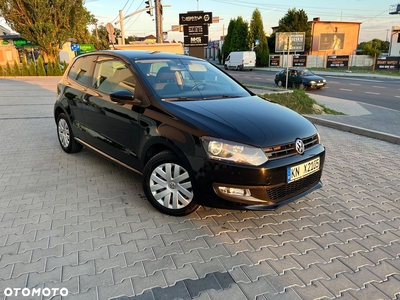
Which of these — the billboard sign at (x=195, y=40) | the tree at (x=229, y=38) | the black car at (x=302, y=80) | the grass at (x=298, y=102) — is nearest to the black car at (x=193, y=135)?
the grass at (x=298, y=102)

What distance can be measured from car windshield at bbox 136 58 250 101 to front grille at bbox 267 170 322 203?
1.38 m

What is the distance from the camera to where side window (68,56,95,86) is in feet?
15.3

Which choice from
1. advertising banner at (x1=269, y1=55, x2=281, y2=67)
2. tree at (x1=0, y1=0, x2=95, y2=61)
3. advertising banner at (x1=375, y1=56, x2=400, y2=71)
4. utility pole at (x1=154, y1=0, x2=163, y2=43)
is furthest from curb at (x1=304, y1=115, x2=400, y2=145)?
advertising banner at (x1=269, y1=55, x2=281, y2=67)

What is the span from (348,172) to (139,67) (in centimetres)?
342

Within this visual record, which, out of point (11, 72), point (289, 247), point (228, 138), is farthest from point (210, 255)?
point (11, 72)

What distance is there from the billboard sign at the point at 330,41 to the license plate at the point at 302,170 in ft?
174

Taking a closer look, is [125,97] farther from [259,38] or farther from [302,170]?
[259,38]

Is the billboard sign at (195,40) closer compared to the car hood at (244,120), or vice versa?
the car hood at (244,120)

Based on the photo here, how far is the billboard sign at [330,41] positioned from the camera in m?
50.5

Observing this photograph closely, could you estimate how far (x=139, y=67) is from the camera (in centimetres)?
379

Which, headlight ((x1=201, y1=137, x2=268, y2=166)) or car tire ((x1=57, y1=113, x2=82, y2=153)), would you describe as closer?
headlight ((x1=201, y1=137, x2=268, y2=166))

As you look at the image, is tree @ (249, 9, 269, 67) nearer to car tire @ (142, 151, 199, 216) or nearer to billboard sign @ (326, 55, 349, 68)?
billboard sign @ (326, 55, 349, 68)

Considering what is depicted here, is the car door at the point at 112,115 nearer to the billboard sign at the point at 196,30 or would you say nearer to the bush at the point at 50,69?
the billboard sign at the point at 196,30

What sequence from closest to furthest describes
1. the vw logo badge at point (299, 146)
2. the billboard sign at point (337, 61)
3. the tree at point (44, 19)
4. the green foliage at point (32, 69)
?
the vw logo badge at point (299, 146)
the green foliage at point (32, 69)
the tree at point (44, 19)
the billboard sign at point (337, 61)
